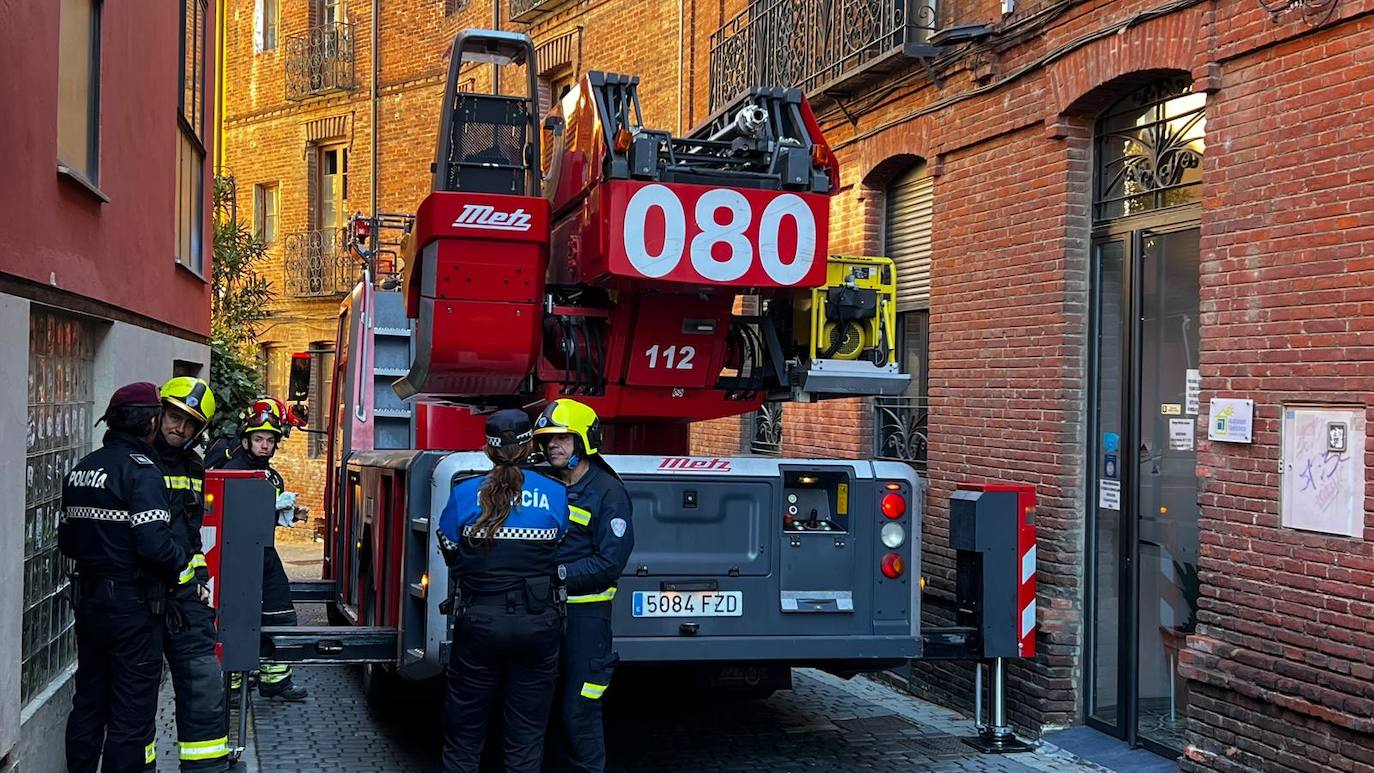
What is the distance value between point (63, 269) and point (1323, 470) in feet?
19.2

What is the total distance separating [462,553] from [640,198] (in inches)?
70.0

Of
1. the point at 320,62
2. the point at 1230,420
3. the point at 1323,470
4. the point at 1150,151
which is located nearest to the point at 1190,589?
the point at 1230,420

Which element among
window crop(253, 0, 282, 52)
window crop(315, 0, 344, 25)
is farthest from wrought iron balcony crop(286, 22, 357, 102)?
window crop(253, 0, 282, 52)

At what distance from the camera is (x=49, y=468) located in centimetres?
704

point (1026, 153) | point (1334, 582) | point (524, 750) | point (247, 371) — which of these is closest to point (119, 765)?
point (524, 750)

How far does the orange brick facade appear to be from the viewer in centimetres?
622

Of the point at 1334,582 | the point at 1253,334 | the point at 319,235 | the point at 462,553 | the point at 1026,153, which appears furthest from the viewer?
the point at 319,235

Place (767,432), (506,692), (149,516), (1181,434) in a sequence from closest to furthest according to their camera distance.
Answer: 1. (506,692)
2. (149,516)
3. (1181,434)
4. (767,432)

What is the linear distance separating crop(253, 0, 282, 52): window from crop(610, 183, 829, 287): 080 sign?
20513 millimetres

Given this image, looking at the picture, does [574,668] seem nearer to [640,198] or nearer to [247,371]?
[640,198]

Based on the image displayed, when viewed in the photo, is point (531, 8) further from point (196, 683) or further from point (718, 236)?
point (196, 683)

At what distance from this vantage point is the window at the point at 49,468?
665 cm

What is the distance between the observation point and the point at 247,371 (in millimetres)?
15539

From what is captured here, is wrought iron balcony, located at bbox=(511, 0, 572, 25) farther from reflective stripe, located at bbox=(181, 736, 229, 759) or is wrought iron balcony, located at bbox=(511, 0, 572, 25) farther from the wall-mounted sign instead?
reflective stripe, located at bbox=(181, 736, 229, 759)
